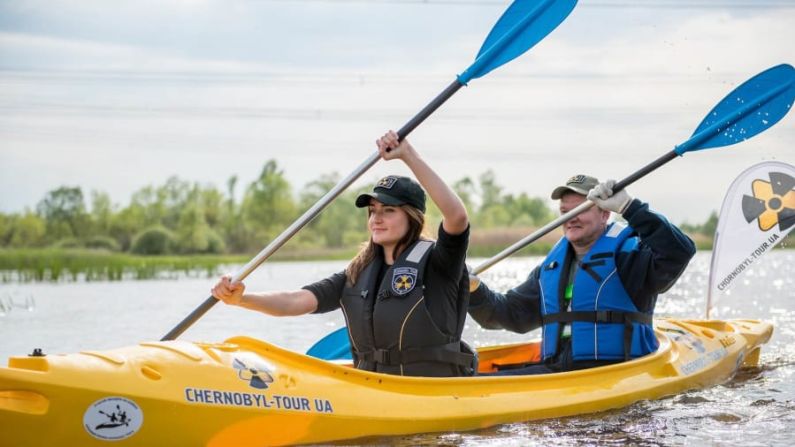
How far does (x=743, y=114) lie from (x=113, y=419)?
430 centimetres

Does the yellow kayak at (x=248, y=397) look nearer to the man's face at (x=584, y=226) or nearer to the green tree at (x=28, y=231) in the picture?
the man's face at (x=584, y=226)

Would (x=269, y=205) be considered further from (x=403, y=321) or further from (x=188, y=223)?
(x=403, y=321)

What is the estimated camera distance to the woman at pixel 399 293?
459 centimetres

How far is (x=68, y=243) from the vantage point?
36.0 metres

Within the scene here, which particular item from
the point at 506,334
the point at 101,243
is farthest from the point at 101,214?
the point at 506,334

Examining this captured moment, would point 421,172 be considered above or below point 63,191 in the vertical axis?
below

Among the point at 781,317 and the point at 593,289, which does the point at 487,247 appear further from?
the point at 593,289

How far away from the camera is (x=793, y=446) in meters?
4.72

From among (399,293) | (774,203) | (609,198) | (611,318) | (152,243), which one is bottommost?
(611,318)

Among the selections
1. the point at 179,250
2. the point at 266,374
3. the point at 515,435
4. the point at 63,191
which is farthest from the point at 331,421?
the point at 63,191

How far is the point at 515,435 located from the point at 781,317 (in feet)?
27.9

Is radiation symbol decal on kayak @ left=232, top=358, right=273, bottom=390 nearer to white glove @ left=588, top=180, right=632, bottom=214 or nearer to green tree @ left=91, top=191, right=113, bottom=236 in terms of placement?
white glove @ left=588, top=180, right=632, bottom=214

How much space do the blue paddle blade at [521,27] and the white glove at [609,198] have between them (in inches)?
33.7

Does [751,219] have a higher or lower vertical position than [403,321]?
higher
